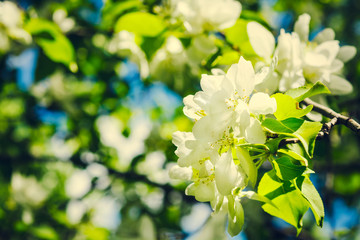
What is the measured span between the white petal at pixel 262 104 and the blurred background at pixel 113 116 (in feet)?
1.72

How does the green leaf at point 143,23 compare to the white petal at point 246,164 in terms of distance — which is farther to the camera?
the green leaf at point 143,23

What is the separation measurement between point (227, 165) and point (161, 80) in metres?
1.21

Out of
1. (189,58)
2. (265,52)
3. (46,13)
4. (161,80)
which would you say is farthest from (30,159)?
(265,52)

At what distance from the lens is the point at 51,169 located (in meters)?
6.36

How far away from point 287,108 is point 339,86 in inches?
24.5

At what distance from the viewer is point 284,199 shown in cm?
92

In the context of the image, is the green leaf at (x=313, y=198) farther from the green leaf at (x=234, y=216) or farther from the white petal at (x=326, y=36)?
the white petal at (x=326, y=36)

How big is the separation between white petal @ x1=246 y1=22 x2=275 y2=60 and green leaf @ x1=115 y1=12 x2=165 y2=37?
500 millimetres

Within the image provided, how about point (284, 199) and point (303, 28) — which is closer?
point (284, 199)

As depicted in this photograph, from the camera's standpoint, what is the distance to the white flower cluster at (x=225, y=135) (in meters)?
0.89

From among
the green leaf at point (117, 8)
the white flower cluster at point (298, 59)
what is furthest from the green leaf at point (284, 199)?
the green leaf at point (117, 8)

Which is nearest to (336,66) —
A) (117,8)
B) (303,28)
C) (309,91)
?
(303,28)

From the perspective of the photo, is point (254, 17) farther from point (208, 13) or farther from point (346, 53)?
point (346, 53)

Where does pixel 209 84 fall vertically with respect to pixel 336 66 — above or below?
above
